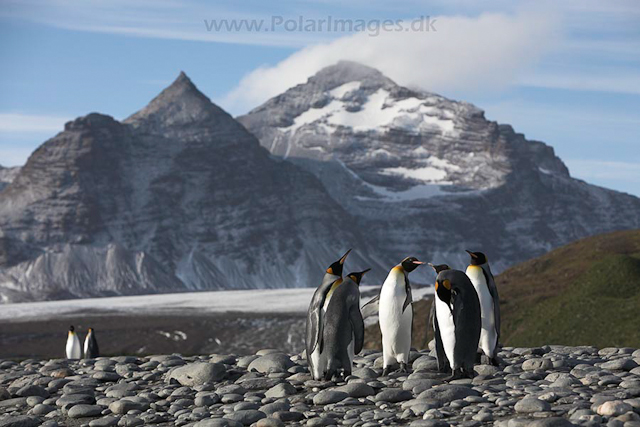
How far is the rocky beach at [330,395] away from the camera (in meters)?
12.6

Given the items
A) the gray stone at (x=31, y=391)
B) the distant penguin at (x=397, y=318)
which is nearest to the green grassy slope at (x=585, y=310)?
the distant penguin at (x=397, y=318)

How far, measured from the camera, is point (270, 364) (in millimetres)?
17906

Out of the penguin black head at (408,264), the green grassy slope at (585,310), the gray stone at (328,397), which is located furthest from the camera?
the green grassy slope at (585,310)

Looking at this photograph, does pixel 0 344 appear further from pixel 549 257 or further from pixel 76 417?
pixel 76 417

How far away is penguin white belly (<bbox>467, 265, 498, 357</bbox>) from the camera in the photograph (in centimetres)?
1678

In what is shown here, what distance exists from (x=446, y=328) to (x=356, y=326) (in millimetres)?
1565

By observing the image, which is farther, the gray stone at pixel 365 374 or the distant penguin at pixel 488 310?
the distant penguin at pixel 488 310

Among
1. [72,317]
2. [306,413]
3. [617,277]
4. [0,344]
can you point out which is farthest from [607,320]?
[72,317]

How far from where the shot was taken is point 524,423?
1165 centimetres

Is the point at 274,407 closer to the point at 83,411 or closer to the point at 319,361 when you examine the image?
the point at 319,361

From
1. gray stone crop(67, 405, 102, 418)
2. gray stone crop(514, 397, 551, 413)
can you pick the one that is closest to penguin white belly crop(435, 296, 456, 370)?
gray stone crop(514, 397, 551, 413)

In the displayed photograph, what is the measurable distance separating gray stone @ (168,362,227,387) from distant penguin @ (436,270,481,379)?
439 centimetres

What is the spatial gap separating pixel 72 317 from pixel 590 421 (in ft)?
351

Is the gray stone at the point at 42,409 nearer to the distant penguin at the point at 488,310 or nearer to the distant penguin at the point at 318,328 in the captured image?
the distant penguin at the point at 318,328
